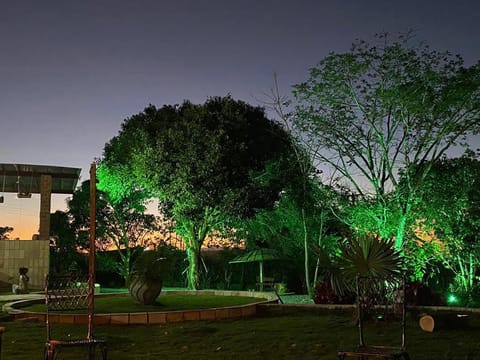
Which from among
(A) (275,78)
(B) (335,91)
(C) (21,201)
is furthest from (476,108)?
(C) (21,201)

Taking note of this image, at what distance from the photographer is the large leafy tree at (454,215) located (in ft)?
46.5

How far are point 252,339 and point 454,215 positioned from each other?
25.0ft

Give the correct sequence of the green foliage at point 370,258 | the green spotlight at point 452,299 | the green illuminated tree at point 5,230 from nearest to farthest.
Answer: the green foliage at point 370,258 → the green spotlight at point 452,299 → the green illuminated tree at point 5,230

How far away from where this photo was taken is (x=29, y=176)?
73.2ft

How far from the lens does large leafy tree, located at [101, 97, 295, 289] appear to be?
18.8m

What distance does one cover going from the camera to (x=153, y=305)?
12.3 m

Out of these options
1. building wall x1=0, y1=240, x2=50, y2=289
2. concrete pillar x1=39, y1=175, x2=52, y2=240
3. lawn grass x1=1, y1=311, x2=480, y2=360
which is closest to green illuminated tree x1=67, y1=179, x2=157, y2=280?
concrete pillar x1=39, y1=175, x2=52, y2=240

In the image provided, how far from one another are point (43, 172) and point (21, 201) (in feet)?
5.97

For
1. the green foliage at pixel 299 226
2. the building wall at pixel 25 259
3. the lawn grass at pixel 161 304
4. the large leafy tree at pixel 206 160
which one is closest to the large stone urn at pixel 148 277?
the lawn grass at pixel 161 304

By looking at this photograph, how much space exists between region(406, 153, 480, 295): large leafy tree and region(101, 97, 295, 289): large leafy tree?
18.3ft

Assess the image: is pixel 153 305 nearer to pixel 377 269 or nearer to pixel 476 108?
pixel 377 269

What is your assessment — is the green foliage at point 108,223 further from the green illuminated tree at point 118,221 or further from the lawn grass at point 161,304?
the lawn grass at point 161,304

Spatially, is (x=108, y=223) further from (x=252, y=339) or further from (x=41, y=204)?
(x=252, y=339)

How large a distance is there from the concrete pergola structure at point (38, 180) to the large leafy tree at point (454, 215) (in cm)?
1338
